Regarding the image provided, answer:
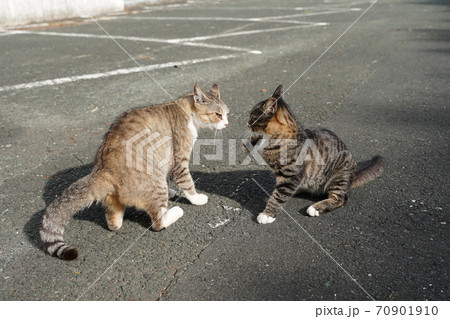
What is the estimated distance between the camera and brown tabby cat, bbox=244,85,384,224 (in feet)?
11.6

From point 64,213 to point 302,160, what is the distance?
189 cm

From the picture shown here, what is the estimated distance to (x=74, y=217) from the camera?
347 cm

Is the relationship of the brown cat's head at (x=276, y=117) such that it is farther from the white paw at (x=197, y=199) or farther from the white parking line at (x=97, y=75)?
the white parking line at (x=97, y=75)

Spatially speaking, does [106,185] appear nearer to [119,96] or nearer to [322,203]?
Answer: [322,203]

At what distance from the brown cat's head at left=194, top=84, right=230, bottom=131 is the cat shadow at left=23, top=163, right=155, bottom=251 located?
1.01 metres

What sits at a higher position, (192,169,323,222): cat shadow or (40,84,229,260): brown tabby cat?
(40,84,229,260): brown tabby cat

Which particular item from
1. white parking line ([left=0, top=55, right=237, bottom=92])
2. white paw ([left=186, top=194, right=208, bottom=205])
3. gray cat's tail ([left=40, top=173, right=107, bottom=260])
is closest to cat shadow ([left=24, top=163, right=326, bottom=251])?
white paw ([left=186, top=194, right=208, bottom=205])

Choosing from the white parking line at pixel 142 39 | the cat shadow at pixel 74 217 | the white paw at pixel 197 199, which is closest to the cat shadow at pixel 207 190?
the cat shadow at pixel 74 217

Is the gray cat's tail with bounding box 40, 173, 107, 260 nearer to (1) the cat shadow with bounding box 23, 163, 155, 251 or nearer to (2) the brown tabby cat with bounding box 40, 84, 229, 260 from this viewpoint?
(2) the brown tabby cat with bounding box 40, 84, 229, 260

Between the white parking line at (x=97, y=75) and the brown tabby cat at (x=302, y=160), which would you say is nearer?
the brown tabby cat at (x=302, y=160)

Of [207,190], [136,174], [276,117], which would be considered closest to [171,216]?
[136,174]

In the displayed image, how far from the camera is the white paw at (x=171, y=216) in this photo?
10.9 ft

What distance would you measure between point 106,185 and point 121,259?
21.1 inches

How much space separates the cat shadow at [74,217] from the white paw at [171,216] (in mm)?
157
